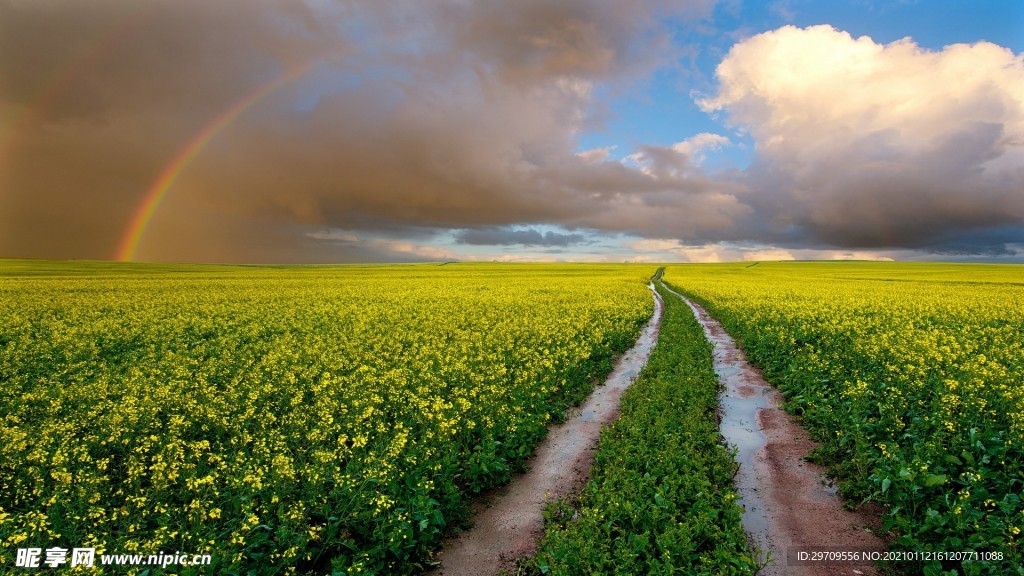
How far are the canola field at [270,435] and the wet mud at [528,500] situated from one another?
360 millimetres

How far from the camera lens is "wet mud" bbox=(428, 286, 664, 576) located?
6629 millimetres

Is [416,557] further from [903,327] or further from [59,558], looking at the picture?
[903,327]

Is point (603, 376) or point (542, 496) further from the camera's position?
point (603, 376)

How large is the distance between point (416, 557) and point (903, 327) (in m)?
22.6

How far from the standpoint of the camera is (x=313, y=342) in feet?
59.9

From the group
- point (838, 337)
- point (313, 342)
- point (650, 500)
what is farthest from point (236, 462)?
point (838, 337)

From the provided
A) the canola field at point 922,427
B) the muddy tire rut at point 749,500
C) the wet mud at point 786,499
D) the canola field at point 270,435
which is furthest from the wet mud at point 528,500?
the canola field at point 922,427

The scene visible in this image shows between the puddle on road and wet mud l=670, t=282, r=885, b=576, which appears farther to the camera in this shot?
the puddle on road

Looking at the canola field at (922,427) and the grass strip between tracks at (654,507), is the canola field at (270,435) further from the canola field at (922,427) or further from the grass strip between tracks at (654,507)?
the canola field at (922,427)

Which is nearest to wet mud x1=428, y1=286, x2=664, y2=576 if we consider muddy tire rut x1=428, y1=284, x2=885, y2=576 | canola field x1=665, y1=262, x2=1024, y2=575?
muddy tire rut x1=428, y1=284, x2=885, y2=576

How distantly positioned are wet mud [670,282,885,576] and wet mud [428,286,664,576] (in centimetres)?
298

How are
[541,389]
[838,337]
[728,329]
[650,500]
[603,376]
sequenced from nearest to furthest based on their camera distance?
[650,500] → [541,389] → [603,376] → [838,337] → [728,329]

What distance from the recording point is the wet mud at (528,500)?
663 cm

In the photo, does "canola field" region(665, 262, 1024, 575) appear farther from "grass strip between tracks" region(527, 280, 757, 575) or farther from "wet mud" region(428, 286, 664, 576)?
"wet mud" region(428, 286, 664, 576)
